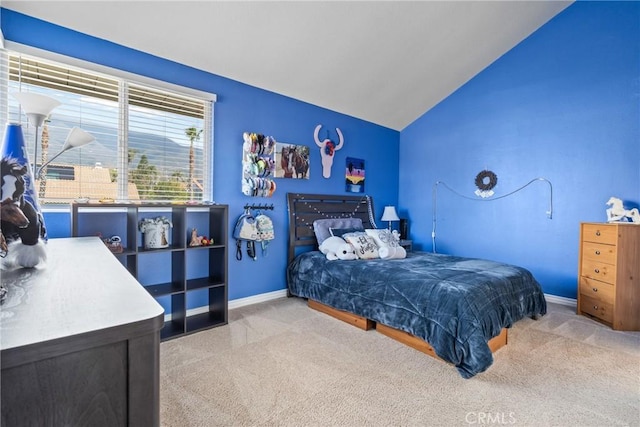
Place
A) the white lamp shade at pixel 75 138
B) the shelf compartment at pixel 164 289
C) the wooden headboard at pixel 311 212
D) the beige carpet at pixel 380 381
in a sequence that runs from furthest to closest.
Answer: the wooden headboard at pixel 311 212, the shelf compartment at pixel 164 289, the white lamp shade at pixel 75 138, the beige carpet at pixel 380 381

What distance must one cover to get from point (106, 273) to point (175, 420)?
1.09m

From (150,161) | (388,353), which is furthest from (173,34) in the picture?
(388,353)

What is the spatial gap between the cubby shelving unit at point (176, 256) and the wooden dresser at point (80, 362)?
2.05 m

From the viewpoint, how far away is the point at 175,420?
1.62m

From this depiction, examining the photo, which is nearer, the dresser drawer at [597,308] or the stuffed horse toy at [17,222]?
the stuffed horse toy at [17,222]

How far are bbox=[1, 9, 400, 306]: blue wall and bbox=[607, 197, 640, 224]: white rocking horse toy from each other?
2.67 metres

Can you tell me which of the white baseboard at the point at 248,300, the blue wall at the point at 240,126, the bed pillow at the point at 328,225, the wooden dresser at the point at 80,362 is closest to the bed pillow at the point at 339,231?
the bed pillow at the point at 328,225

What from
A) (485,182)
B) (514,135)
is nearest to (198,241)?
(485,182)

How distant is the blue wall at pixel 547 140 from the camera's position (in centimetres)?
327

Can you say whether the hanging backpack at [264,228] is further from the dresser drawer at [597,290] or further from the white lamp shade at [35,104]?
the dresser drawer at [597,290]

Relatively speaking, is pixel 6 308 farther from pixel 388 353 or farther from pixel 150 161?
pixel 150 161

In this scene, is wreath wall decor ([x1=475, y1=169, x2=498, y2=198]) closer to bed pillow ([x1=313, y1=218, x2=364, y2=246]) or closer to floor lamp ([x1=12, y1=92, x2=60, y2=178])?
bed pillow ([x1=313, y1=218, x2=364, y2=246])

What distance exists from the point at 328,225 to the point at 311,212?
Result: 286mm

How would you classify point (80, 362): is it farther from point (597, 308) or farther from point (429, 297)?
point (597, 308)
